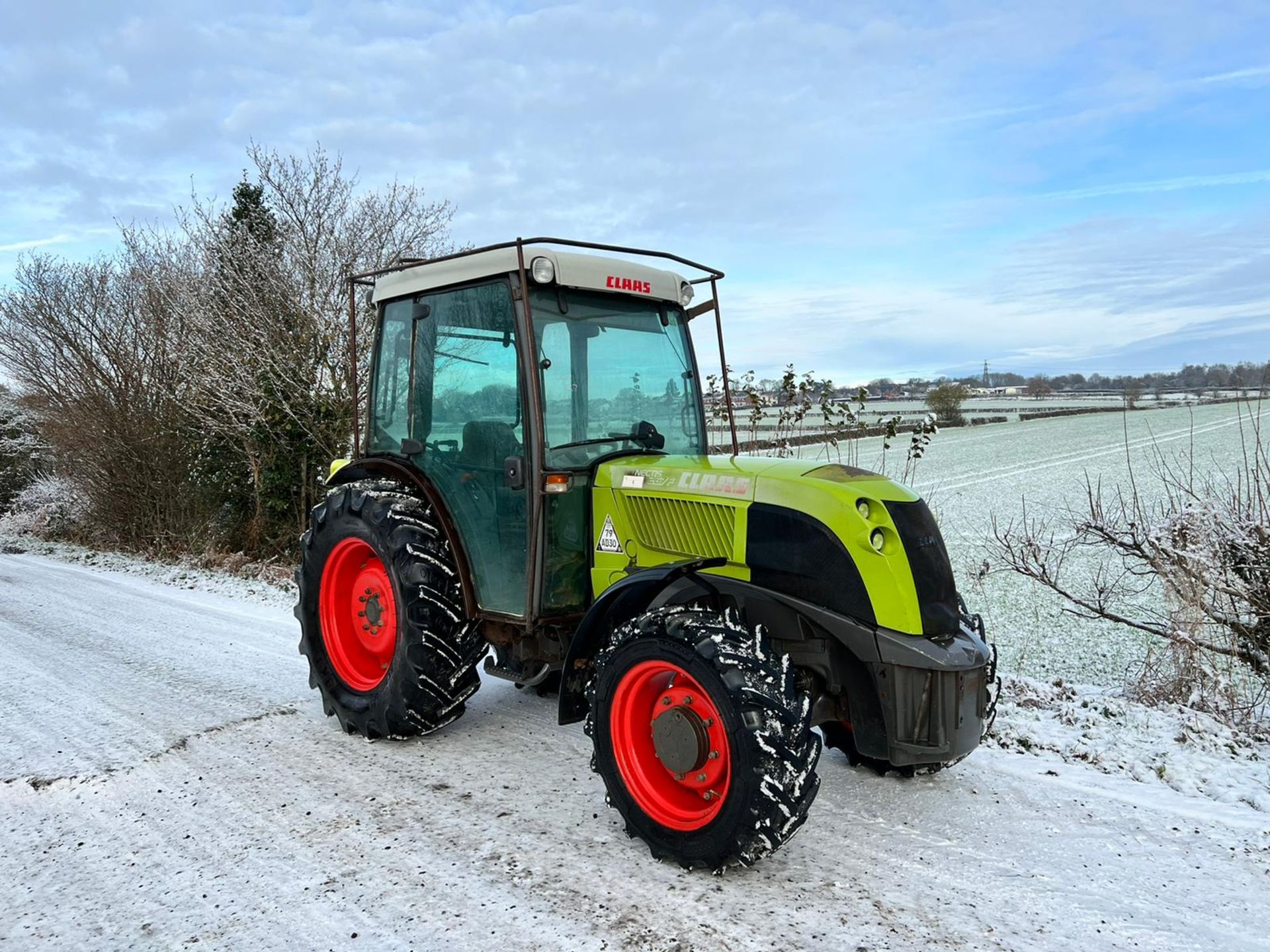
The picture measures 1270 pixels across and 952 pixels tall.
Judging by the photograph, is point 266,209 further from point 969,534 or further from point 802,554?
point 802,554

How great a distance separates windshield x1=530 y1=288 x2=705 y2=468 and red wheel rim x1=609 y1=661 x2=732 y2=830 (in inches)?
40.3

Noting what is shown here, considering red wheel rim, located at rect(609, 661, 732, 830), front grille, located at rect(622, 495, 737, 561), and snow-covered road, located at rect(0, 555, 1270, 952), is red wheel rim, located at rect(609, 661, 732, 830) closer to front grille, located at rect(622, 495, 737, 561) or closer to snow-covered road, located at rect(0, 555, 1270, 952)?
snow-covered road, located at rect(0, 555, 1270, 952)

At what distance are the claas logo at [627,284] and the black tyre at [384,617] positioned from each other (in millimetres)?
1373

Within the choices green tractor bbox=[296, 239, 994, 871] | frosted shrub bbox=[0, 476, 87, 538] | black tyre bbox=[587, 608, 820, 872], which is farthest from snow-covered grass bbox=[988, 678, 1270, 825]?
frosted shrub bbox=[0, 476, 87, 538]

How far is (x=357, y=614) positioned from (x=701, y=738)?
235 centimetres

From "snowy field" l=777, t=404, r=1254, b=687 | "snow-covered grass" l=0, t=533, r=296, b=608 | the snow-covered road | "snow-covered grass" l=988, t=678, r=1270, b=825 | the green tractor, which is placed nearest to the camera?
the snow-covered road

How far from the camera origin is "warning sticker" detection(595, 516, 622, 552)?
3.79 metres

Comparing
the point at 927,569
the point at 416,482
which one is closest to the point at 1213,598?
the point at 927,569

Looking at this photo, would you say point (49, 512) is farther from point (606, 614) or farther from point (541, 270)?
point (606, 614)

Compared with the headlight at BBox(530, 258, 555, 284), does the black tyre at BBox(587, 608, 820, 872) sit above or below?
below

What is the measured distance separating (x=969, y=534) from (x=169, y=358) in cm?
1122

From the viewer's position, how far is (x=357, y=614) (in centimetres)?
474

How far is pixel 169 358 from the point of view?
43.3ft

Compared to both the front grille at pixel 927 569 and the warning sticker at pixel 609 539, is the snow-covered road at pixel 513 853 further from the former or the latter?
the warning sticker at pixel 609 539
